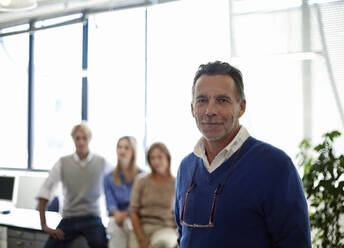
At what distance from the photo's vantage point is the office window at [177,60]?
404 cm

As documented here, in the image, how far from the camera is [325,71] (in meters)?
3.31

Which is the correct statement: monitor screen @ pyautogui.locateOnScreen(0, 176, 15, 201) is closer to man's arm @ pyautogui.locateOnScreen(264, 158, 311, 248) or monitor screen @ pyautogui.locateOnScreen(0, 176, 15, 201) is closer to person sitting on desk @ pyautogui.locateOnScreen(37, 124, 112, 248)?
person sitting on desk @ pyautogui.locateOnScreen(37, 124, 112, 248)

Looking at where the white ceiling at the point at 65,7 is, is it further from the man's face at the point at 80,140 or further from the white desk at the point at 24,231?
the white desk at the point at 24,231

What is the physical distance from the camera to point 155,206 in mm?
2943

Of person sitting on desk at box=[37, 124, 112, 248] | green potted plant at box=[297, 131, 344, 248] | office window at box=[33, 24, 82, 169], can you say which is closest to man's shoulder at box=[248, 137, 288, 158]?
green potted plant at box=[297, 131, 344, 248]

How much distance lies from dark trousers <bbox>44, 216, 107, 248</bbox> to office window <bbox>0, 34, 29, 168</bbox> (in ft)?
8.70

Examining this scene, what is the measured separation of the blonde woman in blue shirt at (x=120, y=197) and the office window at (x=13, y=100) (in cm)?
299

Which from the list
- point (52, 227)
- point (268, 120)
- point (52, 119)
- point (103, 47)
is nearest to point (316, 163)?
point (268, 120)

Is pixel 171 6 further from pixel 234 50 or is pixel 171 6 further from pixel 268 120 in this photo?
pixel 268 120

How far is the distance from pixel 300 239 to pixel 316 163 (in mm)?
1687

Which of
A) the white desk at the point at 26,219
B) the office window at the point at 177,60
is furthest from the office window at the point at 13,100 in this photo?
the office window at the point at 177,60

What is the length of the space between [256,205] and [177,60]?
3.28 m

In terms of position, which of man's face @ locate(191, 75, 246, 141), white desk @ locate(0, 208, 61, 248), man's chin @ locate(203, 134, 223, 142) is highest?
man's face @ locate(191, 75, 246, 141)

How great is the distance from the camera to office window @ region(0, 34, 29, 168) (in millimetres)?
5625
